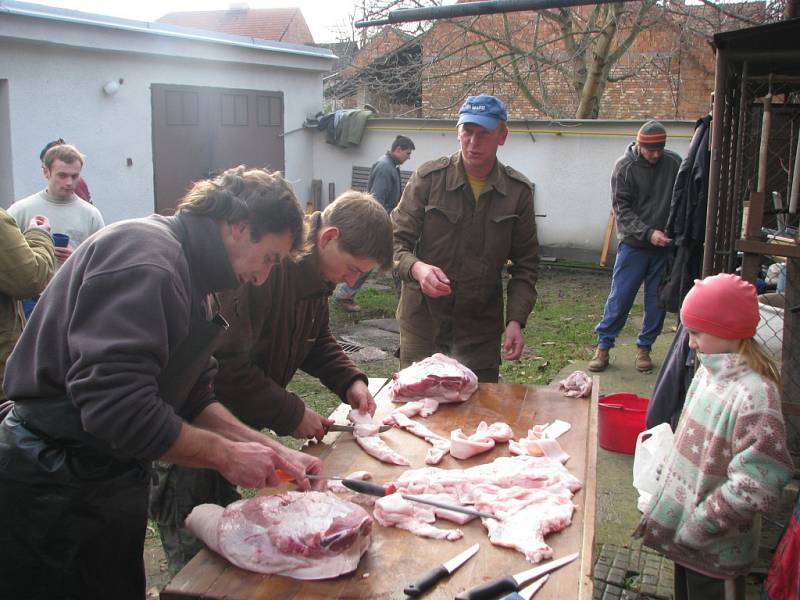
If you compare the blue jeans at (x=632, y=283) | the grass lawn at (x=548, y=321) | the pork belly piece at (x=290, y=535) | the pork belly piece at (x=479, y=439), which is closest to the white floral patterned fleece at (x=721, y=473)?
the pork belly piece at (x=479, y=439)

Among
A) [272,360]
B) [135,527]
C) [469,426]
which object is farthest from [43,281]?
[469,426]

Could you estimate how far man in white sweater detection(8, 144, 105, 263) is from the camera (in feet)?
18.8

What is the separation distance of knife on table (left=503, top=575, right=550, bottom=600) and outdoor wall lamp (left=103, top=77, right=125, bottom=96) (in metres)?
9.77

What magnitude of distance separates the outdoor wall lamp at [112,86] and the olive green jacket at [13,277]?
6916mm

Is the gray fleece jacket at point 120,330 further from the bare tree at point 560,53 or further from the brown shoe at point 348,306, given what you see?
the bare tree at point 560,53

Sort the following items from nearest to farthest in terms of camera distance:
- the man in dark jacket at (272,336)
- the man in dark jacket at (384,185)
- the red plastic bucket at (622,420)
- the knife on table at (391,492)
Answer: the knife on table at (391,492) → the man in dark jacket at (272,336) → the red plastic bucket at (622,420) → the man in dark jacket at (384,185)

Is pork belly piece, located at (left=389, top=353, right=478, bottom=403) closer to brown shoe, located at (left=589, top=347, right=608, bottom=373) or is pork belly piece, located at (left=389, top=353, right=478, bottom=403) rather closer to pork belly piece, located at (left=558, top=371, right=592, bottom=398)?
pork belly piece, located at (left=558, top=371, right=592, bottom=398)

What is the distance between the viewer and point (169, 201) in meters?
11.6

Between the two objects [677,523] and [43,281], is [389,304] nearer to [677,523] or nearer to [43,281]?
[43,281]

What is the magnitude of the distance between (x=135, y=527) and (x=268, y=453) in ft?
1.58

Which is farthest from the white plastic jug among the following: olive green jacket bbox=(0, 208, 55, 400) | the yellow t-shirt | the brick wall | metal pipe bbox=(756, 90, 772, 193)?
the brick wall

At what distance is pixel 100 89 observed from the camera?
10188 mm

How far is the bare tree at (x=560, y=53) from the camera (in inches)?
602

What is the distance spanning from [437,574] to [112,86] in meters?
9.68
